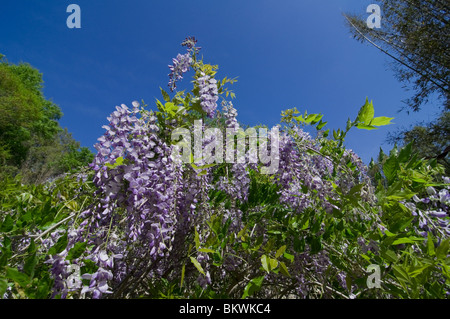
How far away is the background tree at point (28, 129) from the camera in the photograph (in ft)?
53.1

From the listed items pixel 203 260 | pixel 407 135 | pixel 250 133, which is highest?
pixel 407 135

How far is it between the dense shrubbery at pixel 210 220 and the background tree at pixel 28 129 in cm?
1553

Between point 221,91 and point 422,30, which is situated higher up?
point 422,30

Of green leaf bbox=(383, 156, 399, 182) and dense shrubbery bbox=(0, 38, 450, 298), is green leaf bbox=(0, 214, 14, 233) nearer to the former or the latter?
dense shrubbery bbox=(0, 38, 450, 298)

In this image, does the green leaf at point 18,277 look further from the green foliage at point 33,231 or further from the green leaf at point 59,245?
the green leaf at point 59,245

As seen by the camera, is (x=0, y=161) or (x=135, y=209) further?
(x=0, y=161)

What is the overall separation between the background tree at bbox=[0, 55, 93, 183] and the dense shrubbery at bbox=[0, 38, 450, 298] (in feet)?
51.0

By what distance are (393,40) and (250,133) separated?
11.4 m

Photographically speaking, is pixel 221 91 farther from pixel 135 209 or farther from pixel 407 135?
pixel 407 135

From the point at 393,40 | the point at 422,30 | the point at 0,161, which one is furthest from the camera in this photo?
the point at 0,161

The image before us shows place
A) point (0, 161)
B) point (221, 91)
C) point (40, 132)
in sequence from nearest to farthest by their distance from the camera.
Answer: point (221, 91) < point (0, 161) < point (40, 132)

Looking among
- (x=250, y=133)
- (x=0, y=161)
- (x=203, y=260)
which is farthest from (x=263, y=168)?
(x=0, y=161)

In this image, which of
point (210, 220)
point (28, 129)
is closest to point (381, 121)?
point (210, 220)

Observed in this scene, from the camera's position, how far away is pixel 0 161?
1645 centimetres
